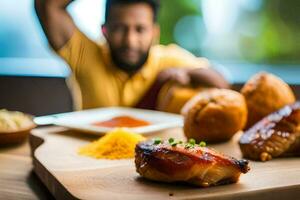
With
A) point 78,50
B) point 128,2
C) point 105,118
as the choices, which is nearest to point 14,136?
point 105,118

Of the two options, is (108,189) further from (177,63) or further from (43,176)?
(177,63)

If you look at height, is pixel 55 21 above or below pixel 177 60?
above

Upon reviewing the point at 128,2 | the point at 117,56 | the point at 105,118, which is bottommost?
the point at 105,118

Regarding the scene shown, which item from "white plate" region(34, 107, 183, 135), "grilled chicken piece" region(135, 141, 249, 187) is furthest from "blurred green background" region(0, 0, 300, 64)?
"grilled chicken piece" region(135, 141, 249, 187)

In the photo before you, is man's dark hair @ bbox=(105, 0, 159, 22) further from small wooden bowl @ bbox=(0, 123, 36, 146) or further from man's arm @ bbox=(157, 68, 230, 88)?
small wooden bowl @ bbox=(0, 123, 36, 146)

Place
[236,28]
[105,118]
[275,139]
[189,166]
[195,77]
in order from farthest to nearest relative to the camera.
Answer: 1. [236,28]
2. [195,77]
3. [105,118]
4. [275,139]
5. [189,166]

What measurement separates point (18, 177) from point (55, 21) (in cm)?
69

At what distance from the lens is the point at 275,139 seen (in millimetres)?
1045

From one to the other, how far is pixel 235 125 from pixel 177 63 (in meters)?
0.53

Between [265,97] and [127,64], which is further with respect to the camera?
[127,64]

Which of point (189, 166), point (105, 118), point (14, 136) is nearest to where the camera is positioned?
point (189, 166)

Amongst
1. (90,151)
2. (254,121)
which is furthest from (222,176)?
(254,121)

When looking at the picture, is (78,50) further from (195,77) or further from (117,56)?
(195,77)

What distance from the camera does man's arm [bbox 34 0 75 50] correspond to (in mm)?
Answer: 1632
